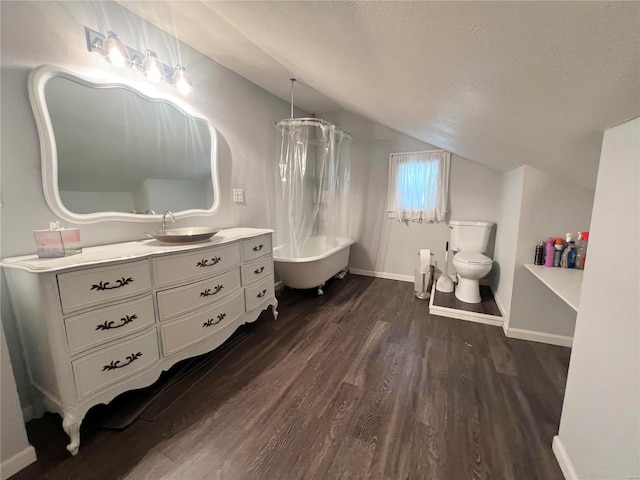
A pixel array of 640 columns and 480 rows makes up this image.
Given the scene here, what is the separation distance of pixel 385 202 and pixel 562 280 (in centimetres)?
217

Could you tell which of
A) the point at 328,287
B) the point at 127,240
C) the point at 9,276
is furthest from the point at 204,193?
the point at 328,287

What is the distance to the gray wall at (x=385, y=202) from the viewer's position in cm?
314

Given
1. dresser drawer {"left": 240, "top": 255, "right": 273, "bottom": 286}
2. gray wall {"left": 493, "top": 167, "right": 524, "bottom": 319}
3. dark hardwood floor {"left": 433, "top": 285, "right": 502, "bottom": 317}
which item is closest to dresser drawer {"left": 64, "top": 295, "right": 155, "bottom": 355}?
dresser drawer {"left": 240, "top": 255, "right": 273, "bottom": 286}

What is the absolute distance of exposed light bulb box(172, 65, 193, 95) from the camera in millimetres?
1896

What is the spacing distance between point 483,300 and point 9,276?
3.61 m

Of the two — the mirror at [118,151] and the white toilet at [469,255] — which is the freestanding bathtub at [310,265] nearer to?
the mirror at [118,151]

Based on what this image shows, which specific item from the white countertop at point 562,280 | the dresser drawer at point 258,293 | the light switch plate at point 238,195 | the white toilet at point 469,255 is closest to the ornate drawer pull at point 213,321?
the dresser drawer at point 258,293

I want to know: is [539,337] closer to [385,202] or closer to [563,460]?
[563,460]

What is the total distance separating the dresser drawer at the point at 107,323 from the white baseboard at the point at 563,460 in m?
2.07

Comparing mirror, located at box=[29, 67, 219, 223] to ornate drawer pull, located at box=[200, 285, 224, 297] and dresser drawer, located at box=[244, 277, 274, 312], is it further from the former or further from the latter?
dresser drawer, located at box=[244, 277, 274, 312]

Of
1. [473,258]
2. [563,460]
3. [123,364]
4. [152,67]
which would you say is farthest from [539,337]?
[152,67]

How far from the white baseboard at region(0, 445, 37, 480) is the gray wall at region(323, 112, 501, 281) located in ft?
11.1

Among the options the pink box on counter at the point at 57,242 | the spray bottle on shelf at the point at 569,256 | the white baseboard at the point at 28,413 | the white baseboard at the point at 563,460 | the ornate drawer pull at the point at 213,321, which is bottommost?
the white baseboard at the point at 563,460

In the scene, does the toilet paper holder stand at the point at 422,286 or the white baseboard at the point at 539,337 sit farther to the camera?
the toilet paper holder stand at the point at 422,286
